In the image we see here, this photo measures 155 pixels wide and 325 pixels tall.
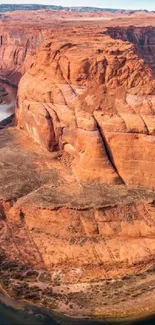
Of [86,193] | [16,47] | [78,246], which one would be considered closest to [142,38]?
[16,47]

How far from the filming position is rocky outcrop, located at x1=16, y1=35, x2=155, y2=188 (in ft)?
177

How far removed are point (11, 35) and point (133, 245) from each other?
3986 inches

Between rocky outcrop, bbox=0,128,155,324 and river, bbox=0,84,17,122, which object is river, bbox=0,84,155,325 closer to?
rocky outcrop, bbox=0,128,155,324

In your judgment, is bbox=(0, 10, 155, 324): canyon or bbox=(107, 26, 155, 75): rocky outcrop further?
bbox=(107, 26, 155, 75): rocky outcrop

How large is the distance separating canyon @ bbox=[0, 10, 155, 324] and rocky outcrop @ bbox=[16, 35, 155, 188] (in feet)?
0.39

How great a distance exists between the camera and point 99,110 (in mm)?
55844

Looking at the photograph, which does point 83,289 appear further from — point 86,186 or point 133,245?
point 86,186

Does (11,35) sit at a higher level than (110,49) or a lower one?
lower

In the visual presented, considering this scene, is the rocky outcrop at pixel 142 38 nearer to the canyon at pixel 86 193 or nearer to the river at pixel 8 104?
the river at pixel 8 104

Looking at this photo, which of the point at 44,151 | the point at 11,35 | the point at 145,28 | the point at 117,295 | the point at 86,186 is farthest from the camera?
the point at 11,35

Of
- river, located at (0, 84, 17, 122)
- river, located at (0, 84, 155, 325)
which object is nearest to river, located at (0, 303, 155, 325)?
river, located at (0, 84, 155, 325)

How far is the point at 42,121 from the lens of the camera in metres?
61.6

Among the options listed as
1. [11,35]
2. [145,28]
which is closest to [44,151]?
[145,28]

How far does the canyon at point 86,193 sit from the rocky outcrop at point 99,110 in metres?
0.12
